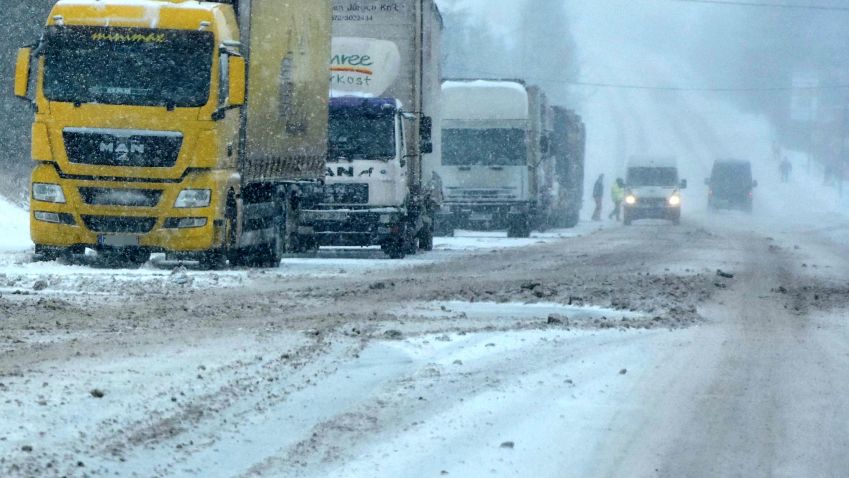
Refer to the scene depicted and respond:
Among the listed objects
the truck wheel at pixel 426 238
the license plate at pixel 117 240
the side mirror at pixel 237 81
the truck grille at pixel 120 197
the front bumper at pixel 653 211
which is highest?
the side mirror at pixel 237 81

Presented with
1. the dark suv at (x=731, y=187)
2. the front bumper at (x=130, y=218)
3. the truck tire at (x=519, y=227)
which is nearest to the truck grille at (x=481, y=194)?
the truck tire at (x=519, y=227)

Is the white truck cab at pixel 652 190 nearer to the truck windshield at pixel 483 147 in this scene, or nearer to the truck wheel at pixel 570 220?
the truck wheel at pixel 570 220

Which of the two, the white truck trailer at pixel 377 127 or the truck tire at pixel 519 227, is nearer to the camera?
the white truck trailer at pixel 377 127

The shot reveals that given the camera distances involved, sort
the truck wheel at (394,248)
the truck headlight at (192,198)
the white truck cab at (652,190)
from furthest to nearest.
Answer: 1. the white truck cab at (652,190)
2. the truck wheel at (394,248)
3. the truck headlight at (192,198)

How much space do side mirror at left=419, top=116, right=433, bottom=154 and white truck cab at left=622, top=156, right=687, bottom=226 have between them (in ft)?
83.7

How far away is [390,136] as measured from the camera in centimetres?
2436

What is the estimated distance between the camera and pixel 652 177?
52.0 m

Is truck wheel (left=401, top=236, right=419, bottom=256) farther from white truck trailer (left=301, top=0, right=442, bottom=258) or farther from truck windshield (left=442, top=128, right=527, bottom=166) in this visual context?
truck windshield (left=442, top=128, right=527, bottom=166)

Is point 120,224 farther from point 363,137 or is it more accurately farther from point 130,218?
point 363,137

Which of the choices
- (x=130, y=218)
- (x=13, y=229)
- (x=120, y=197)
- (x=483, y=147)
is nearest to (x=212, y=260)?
(x=130, y=218)

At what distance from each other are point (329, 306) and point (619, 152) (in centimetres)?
10243

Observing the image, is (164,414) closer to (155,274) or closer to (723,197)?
(155,274)

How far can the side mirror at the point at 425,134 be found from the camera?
84.8ft

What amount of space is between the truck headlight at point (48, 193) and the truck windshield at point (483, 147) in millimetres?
18064
